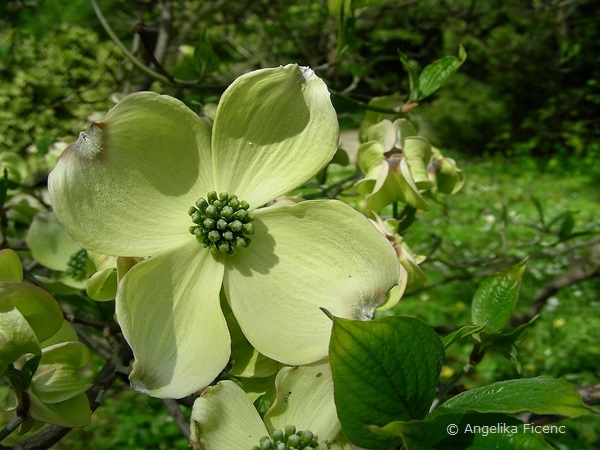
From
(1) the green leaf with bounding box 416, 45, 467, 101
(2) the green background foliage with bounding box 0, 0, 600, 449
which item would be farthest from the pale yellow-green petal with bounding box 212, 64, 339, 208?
(1) the green leaf with bounding box 416, 45, 467, 101

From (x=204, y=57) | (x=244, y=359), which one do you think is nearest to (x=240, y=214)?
(x=244, y=359)

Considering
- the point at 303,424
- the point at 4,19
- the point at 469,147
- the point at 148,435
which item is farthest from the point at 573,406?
the point at 469,147

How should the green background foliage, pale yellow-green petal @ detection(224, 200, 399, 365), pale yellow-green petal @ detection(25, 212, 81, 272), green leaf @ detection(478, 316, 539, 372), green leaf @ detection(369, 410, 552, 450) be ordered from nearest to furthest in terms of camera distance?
green leaf @ detection(369, 410, 552, 450) → pale yellow-green petal @ detection(224, 200, 399, 365) → green leaf @ detection(478, 316, 539, 372) → pale yellow-green petal @ detection(25, 212, 81, 272) → the green background foliage

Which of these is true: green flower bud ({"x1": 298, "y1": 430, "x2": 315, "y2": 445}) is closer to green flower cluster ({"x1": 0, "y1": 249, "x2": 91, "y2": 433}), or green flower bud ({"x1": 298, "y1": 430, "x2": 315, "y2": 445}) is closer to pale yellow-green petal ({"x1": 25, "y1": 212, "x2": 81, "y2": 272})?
green flower cluster ({"x1": 0, "y1": 249, "x2": 91, "y2": 433})

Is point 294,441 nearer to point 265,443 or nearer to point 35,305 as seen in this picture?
point 265,443

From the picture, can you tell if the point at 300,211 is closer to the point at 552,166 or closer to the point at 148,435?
the point at 148,435

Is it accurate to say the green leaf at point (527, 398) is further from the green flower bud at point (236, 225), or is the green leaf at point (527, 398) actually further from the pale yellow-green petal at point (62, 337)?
the pale yellow-green petal at point (62, 337)
